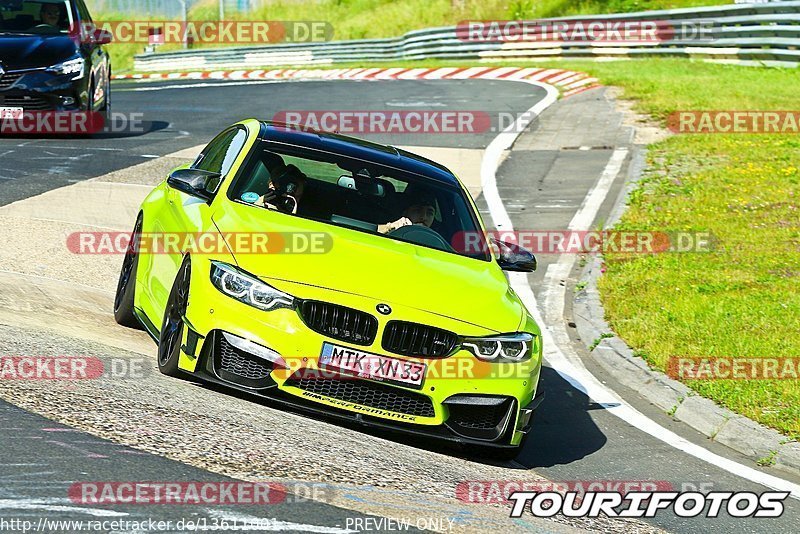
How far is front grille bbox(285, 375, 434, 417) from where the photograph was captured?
654cm

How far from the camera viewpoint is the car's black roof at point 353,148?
8273 mm

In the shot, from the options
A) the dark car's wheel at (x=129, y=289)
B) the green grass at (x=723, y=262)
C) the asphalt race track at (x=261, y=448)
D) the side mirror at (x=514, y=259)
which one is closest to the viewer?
the asphalt race track at (x=261, y=448)

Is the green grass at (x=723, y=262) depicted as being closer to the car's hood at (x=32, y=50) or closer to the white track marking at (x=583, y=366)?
the white track marking at (x=583, y=366)

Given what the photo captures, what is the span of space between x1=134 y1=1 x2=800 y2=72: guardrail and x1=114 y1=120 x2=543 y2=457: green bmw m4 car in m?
20.5

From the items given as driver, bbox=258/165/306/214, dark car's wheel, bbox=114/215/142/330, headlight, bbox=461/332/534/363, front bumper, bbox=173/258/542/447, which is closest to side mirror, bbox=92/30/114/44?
dark car's wheel, bbox=114/215/142/330

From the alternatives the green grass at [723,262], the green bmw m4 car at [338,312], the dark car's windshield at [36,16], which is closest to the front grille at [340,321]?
the green bmw m4 car at [338,312]

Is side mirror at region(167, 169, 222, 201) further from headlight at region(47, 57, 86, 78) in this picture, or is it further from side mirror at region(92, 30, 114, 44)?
side mirror at region(92, 30, 114, 44)

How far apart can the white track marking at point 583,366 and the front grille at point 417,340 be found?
1.98m

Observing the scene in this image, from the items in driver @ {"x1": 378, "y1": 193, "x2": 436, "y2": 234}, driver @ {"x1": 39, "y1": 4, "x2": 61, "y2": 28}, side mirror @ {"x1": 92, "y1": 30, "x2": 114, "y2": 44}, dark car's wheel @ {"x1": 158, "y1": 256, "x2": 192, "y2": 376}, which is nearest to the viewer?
dark car's wheel @ {"x1": 158, "y1": 256, "x2": 192, "y2": 376}

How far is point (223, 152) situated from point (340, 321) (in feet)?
8.15

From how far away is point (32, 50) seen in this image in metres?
16.6

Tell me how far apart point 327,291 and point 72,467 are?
6.20 ft

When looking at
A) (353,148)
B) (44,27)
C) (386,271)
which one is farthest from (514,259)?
(44,27)

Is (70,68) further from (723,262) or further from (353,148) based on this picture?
(353,148)
